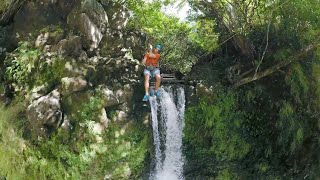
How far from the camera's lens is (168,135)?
995cm

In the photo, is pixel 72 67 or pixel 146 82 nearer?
pixel 72 67

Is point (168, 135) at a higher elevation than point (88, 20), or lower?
lower

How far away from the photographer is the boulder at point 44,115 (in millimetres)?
8477

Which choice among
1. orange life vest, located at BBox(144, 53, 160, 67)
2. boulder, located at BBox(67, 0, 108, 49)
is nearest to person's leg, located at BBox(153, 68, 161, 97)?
orange life vest, located at BBox(144, 53, 160, 67)

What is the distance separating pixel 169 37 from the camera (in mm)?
14805

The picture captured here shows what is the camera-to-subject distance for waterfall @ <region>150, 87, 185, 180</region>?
9.73 metres

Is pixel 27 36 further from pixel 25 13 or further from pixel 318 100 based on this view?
pixel 318 100

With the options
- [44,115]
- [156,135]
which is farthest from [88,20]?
[156,135]

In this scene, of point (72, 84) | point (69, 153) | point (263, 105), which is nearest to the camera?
point (69, 153)

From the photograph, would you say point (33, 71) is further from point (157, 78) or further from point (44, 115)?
point (157, 78)

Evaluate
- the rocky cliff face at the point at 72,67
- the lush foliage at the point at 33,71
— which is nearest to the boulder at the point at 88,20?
the rocky cliff face at the point at 72,67

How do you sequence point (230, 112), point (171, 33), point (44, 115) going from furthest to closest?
point (171, 33)
point (230, 112)
point (44, 115)

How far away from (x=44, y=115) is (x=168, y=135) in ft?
11.2

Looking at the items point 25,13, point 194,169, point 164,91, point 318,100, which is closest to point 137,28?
point 164,91
